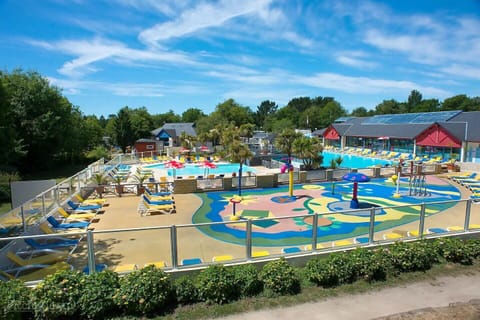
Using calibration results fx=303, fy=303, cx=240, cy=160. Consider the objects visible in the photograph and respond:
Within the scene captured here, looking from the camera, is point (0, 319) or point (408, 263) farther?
point (408, 263)

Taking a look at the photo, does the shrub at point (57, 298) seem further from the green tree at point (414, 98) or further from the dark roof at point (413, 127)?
the green tree at point (414, 98)

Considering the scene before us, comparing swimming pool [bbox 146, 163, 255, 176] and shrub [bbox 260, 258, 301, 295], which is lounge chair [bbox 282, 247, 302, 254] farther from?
swimming pool [bbox 146, 163, 255, 176]

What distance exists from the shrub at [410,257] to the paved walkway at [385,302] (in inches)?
19.7

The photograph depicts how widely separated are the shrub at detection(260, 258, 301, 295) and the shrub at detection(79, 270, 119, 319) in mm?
3296

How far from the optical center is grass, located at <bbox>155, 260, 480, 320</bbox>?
6281mm

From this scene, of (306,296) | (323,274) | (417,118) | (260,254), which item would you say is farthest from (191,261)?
(417,118)

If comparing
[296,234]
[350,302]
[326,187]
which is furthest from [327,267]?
[326,187]

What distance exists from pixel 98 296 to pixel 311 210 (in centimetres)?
1156

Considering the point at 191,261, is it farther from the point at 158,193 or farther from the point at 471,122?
the point at 471,122

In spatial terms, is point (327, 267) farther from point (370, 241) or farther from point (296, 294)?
point (370, 241)

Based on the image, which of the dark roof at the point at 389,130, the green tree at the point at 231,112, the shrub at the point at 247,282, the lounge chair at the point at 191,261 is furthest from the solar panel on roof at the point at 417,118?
the lounge chair at the point at 191,261

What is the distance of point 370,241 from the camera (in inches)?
358

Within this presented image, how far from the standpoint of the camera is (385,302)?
669 cm

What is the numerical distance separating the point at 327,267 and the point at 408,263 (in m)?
2.39
